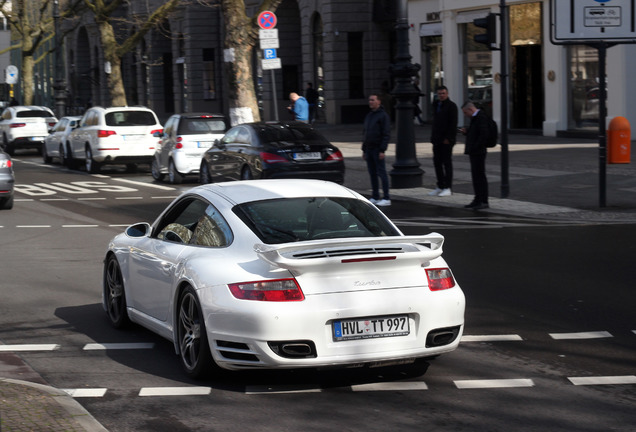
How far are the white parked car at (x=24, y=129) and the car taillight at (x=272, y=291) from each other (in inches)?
1278

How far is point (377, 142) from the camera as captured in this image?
61.4 ft

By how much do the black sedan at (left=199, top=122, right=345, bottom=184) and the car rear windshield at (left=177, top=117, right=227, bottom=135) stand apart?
11.5 feet

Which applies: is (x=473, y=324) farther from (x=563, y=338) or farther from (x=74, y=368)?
(x=74, y=368)

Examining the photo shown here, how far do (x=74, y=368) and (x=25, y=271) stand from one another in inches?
187

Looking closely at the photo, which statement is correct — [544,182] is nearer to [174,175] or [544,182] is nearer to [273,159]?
[273,159]

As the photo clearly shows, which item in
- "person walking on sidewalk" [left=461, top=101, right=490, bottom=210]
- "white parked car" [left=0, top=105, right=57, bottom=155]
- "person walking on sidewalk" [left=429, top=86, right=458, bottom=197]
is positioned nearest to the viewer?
"person walking on sidewalk" [left=461, top=101, right=490, bottom=210]

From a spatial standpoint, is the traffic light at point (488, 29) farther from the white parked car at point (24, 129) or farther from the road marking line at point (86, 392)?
the white parked car at point (24, 129)

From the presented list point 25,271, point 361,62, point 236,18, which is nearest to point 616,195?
point 25,271

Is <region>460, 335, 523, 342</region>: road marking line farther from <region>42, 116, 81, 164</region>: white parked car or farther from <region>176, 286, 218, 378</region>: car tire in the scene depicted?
<region>42, 116, 81, 164</region>: white parked car

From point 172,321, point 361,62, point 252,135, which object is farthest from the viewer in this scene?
point 361,62

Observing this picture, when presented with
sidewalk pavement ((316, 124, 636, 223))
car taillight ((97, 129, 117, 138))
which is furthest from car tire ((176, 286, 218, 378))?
car taillight ((97, 129, 117, 138))

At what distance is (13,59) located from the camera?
4097 inches

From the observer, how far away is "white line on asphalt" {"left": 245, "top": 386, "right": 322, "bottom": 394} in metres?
6.75

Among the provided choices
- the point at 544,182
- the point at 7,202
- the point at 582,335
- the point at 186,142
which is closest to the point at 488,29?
the point at 544,182
